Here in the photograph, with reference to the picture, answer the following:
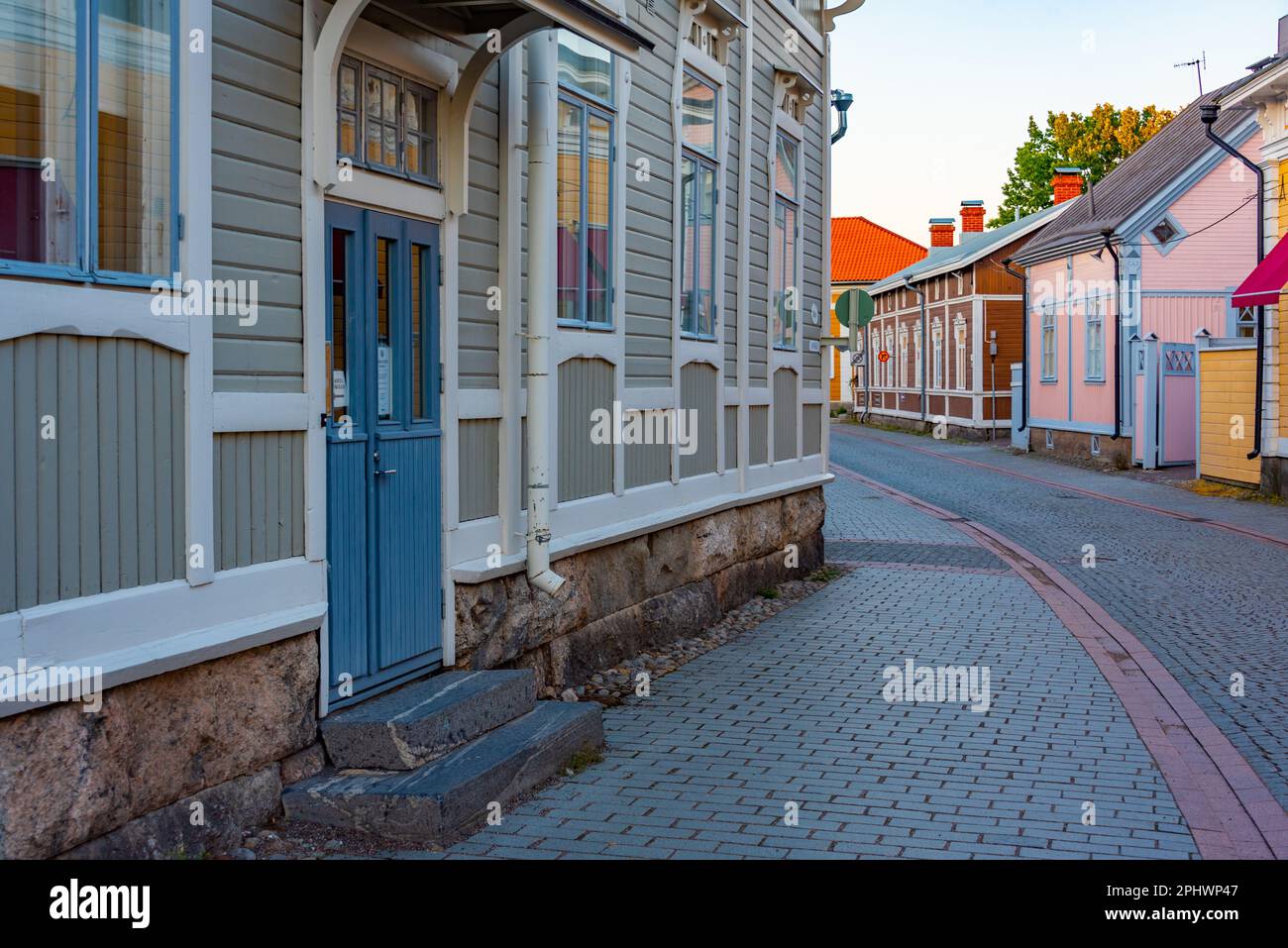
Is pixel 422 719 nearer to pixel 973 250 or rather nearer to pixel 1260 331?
pixel 1260 331

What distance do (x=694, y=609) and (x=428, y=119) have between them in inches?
189

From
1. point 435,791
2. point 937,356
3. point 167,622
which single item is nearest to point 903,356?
point 937,356

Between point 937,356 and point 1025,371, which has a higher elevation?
point 937,356

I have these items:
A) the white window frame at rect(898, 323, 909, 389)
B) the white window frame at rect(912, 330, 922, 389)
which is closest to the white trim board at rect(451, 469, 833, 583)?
the white window frame at rect(912, 330, 922, 389)

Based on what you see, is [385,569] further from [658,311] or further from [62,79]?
[658,311]

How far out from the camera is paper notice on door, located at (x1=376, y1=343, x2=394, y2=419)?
6500 mm

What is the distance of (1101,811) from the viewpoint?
6094 mm

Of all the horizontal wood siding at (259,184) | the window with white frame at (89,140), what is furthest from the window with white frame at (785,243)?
the window with white frame at (89,140)

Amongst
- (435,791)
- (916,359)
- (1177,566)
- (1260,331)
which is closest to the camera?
(435,791)

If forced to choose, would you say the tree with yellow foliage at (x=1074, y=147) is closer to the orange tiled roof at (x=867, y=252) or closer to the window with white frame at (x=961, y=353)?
the orange tiled roof at (x=867, y=252)

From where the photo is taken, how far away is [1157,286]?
28.1m

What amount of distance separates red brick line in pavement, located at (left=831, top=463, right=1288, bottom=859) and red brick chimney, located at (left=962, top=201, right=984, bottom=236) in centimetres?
5123

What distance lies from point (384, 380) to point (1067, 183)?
40.9 metres
